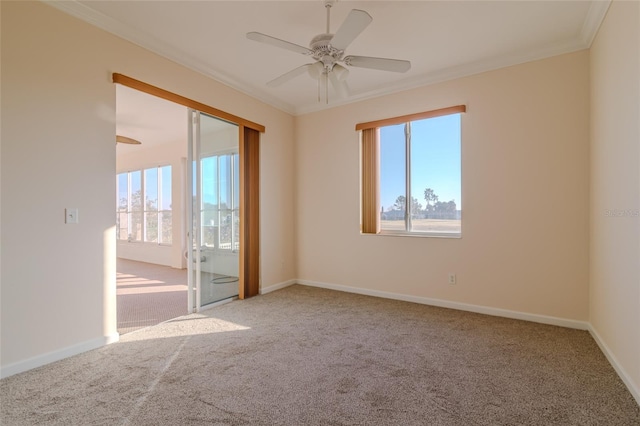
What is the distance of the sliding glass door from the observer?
357 cm

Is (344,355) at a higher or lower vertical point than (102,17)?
lower

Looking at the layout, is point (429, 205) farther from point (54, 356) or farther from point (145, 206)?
point (145, 206)


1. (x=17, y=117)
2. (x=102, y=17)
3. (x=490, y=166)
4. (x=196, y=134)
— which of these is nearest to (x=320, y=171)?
(x=196, y=134)

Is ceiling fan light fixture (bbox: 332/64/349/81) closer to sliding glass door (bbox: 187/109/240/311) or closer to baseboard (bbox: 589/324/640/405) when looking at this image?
sliding glass door (bbox: 187/109/240/311)

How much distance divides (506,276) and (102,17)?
4561mm

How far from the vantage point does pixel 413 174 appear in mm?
3943

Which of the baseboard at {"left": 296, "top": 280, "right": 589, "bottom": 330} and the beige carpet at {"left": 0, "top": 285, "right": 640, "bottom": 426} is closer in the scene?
the beige carpet at {"left": 0, "top": 285, "right": 640, "bottom": 426}

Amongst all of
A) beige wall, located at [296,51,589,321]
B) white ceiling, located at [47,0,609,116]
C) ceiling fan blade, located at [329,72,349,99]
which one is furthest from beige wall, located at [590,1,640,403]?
ceiling fan blade, located at [329,72,349,99]

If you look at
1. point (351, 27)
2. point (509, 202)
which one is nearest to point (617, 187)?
point (509, 202)

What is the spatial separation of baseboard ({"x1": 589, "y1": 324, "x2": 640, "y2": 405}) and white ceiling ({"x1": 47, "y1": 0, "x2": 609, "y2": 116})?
265 cm

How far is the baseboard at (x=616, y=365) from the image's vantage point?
185 centimetres

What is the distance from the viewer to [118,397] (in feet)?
6.11

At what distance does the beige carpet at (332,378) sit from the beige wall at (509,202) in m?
0.44

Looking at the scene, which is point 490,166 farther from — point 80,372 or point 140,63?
point 80,372
